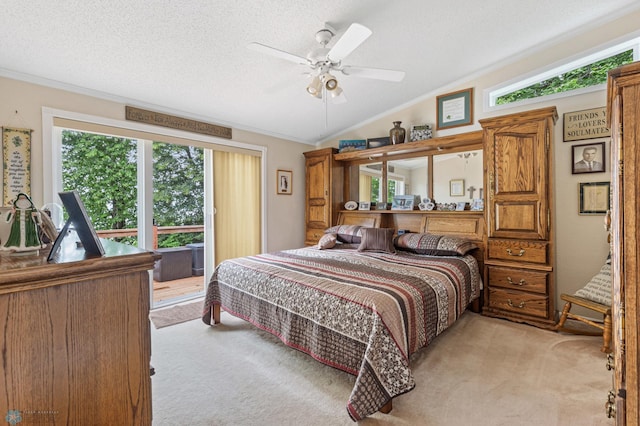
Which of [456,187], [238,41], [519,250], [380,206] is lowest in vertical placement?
[519,250]

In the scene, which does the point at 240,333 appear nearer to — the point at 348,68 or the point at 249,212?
the point at 249,212

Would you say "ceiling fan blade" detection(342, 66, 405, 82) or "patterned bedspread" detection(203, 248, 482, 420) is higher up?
"ceiling fan blade" detection(342, 66, 405, 82)

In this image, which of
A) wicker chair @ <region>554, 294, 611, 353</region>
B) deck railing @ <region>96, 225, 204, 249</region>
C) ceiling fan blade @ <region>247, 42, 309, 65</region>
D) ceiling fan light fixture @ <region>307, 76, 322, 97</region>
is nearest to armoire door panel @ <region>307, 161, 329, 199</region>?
deck railing @ <region>96, 225, 204, 249</region>

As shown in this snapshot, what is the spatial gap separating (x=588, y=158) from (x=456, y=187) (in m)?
1.28

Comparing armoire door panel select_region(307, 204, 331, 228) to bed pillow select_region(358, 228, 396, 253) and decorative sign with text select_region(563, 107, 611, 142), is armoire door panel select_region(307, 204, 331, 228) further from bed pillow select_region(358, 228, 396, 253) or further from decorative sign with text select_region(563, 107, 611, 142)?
decorative sign with text select_region(563, 107, 611, 142)

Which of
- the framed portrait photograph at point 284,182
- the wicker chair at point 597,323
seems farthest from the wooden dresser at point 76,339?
the framed portrait photograph at point 284,182

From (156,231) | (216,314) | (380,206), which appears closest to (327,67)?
(380,206)

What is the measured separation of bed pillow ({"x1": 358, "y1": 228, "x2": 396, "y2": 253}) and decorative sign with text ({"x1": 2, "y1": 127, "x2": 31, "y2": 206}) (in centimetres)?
335

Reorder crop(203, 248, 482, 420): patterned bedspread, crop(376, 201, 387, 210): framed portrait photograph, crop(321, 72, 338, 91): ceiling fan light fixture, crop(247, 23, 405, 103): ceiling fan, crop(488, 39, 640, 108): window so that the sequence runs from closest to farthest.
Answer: crop(203, 248, 482, 420): patterned bedspread, crop(247, 23, 405, 103): ceiling fan, crop(321, 72, 338, 91): ceiling fan light fixture, crop(488, 39, 640, 108): window, crop(376, 201, 387, 210): framed portrait photograph

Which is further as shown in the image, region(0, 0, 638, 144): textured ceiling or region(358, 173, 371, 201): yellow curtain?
region(358, 173, 371, 201): yellow curtain

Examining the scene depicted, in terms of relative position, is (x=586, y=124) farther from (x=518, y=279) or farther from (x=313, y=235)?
(x=313, y=235)

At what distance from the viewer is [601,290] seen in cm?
249

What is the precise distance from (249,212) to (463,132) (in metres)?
3.15

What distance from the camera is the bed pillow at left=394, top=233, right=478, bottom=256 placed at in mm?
3215
